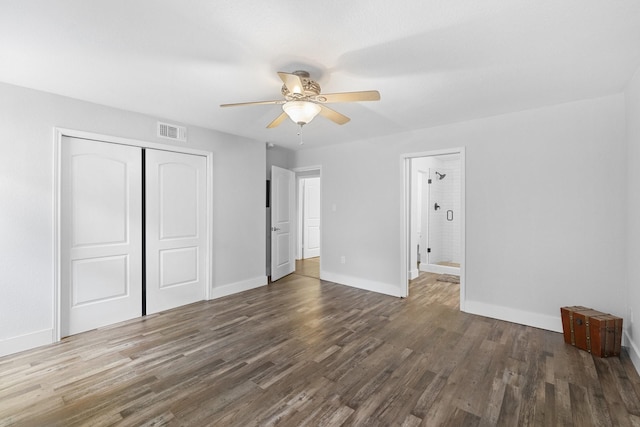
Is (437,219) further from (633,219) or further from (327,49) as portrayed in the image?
(327,49)

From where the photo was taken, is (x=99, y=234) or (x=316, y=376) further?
(x=99, y=234)

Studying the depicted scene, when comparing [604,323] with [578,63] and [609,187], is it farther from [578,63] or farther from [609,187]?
[578,63]

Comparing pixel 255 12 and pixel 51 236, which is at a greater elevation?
pixel 255 12

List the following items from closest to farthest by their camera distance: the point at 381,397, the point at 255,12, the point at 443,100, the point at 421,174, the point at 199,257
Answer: the point at 255,12 → the point at 381,397 → the point at 443,100 → the point at 199,257 → the point at 421,174

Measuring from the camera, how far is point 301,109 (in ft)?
7.61

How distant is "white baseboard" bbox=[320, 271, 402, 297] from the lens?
443cm

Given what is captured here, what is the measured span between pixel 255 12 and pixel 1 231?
2954 millimetres

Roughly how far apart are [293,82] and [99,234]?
280 centimetres

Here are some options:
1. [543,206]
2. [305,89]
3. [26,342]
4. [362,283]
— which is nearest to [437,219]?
[362,283]

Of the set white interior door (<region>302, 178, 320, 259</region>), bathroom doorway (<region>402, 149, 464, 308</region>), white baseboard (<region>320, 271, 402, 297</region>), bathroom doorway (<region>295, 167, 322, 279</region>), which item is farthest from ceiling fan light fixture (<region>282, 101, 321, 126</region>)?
white interior door (<region>302, 178, 320, 259</region>)

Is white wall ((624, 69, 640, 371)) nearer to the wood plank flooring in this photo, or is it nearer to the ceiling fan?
the wood plank flooring

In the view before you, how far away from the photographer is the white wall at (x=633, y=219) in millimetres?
2346

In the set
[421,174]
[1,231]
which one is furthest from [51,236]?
[421,174]

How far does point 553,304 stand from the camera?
3141mm
